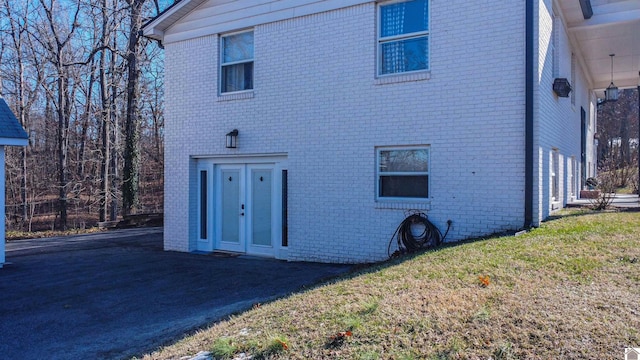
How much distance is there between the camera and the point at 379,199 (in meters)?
10.2

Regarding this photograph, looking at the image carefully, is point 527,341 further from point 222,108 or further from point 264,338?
point 222,108

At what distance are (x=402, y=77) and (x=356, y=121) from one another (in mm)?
1333

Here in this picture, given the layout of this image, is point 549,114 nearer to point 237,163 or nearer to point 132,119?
point 237,163

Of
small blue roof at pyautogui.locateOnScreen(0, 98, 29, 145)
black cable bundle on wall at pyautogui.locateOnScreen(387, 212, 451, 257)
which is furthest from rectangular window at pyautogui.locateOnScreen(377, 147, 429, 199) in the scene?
small blue roof at pyautogui.locateOnScreen(0, 98, 29, 145)

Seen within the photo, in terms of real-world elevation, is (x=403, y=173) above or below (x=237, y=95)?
below

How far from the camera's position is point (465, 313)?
4.61 m

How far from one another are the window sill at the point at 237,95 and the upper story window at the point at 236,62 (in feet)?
0.61

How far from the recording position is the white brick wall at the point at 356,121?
9.00m

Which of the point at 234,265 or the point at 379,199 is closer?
the point at 379,199

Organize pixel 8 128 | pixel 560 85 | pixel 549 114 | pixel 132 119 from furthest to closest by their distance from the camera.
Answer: pixel 132 119
pixel 8 128
pixel 560 85
pixel 549 114

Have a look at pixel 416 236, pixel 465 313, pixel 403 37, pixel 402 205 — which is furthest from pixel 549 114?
pixel 465 313

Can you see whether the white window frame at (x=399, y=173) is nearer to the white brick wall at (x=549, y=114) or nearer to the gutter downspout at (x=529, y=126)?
the gutter downspout at (x=529, y=126)

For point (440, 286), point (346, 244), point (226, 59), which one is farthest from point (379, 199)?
point (226, 59)

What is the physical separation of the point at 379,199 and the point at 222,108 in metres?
4.91
